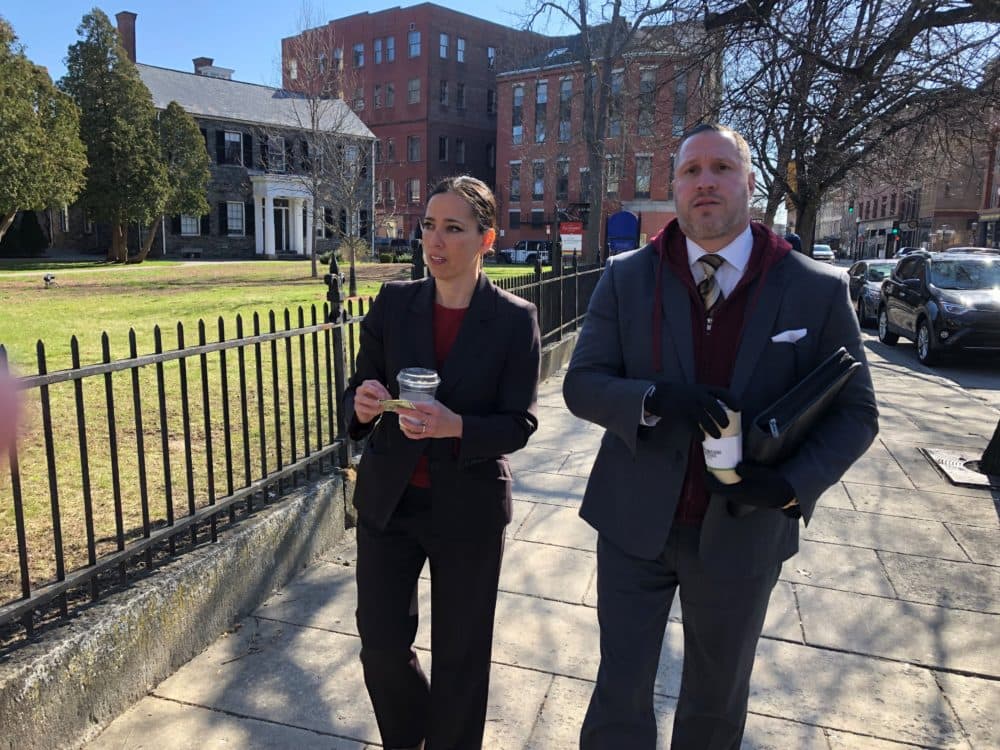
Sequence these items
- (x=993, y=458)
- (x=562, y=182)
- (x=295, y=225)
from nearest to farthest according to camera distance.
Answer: (x=993, y=458), (x=295, y=225), (x=562, y=182)

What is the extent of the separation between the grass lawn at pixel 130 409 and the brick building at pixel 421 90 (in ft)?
144

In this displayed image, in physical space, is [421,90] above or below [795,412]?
above

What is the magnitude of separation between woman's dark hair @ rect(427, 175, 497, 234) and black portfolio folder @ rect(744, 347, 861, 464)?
42.0 inches

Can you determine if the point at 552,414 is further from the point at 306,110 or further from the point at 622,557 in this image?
the point at 306,110

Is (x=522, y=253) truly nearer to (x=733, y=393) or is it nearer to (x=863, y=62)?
(x=863, y=62)

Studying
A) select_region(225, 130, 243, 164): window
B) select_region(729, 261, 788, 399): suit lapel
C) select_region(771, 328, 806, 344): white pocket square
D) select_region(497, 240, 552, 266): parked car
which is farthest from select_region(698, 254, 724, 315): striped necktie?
select_region(225, 130, 243, 164): window

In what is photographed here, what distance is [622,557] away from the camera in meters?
2.19

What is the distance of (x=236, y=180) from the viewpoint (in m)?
44.2

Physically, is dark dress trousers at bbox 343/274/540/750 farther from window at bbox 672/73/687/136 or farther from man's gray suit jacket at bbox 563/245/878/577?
window at bbox 672/73/687/136

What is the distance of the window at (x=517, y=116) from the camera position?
54969 mm

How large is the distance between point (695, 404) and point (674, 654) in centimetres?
199

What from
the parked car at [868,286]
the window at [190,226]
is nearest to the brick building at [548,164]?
the window at [190,226]

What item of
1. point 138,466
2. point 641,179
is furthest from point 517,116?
point 138,466

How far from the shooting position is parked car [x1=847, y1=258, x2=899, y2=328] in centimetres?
1781
